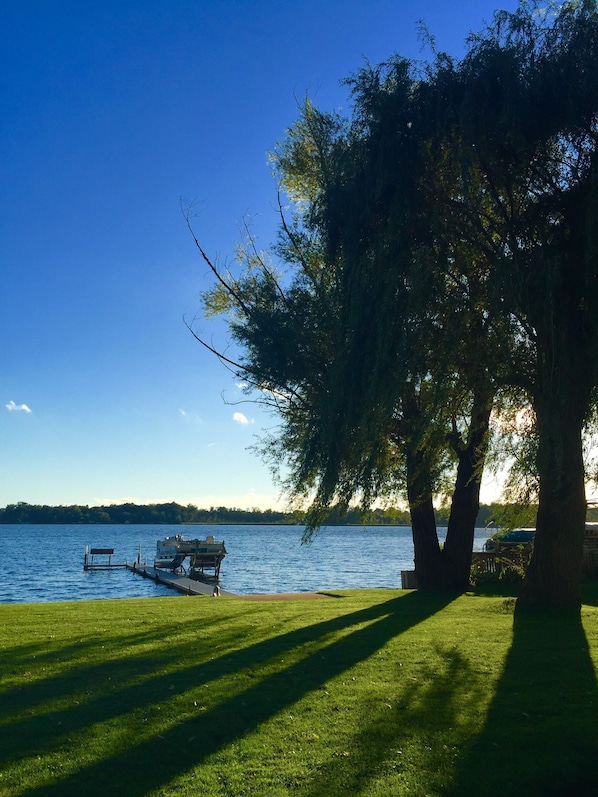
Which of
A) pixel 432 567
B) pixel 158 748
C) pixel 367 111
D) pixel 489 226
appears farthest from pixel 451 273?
pixel 432 567

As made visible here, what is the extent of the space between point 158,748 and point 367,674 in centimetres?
327

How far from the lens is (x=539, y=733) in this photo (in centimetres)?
623

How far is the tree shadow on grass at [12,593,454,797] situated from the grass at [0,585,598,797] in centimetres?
2

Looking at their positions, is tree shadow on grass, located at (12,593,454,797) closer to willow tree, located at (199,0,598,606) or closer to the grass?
the grass

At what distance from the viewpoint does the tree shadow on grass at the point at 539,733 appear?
5.28 metres

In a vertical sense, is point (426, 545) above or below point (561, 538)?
below

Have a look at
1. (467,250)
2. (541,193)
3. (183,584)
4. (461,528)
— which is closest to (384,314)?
(467,250)

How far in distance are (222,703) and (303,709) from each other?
2.95 feet

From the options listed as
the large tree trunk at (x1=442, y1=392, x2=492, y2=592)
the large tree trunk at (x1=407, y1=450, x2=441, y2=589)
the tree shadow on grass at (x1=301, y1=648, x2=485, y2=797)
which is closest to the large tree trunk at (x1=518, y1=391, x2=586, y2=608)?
the large tree trunk at (x1=442, y1=392, x2=492, y2=592)

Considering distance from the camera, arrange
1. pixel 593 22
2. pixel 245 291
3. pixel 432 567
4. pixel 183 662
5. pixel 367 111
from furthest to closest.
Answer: pixel 432 567, pixel 245 291, pixel 367 111, pixel 593 22, pixel 183 662

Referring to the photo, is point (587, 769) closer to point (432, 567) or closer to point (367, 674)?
point (367, 674)

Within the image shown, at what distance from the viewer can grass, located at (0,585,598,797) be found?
531 centimetres

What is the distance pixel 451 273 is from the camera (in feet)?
35.4

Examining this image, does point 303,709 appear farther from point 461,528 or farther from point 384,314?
point 461,528
